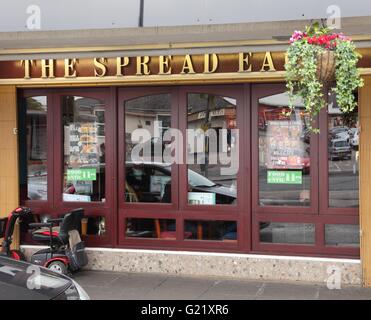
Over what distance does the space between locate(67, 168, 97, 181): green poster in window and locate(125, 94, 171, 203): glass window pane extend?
536mm

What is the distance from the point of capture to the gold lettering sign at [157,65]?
7633 millimetres

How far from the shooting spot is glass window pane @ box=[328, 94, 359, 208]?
24.8 ft

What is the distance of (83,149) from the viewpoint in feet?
28.1

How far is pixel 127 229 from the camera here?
8.36 m

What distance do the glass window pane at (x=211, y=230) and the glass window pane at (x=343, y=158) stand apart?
139cm

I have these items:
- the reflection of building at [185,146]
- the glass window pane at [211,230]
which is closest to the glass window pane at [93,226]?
the reflection of building at [185,146]

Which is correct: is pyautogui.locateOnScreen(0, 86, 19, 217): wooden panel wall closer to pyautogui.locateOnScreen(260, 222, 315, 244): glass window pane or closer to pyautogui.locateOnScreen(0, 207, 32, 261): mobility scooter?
pyautogui.locateOnScreen(0, 207, 32, 261): mobility scooter

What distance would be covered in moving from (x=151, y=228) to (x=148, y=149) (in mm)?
1129

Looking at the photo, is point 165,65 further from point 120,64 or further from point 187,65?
point 120,64

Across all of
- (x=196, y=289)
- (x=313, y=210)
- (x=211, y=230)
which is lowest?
(x=196, y=289)

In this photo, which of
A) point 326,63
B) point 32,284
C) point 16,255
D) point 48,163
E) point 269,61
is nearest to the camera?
point 32,284

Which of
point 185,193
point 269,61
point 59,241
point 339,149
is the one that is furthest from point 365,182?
point 59,241
